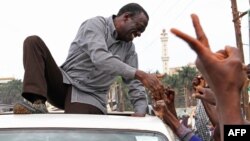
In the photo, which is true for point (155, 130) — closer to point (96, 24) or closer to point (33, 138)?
point (33, 138)

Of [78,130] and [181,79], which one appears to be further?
[181,79]

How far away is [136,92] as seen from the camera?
15.4ft

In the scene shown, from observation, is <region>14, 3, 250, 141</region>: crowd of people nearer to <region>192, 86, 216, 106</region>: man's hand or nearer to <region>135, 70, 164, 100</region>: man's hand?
<region>135, 70, 164, 100</region>: man's hand

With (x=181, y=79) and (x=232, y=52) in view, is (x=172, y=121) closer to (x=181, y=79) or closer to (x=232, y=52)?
(x=232, y=52)

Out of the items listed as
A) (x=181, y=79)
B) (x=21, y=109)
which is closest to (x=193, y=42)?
(x=21, y=109)

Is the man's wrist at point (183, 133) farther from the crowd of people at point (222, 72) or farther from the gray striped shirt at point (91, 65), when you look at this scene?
the crowd of people at point (222, 72)

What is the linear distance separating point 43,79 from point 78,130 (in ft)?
4.24

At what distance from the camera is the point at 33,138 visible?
106 inches

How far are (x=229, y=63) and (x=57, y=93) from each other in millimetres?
2712

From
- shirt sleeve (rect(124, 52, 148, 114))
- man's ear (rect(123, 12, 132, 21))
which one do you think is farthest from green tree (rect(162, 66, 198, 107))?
man's ear (rect(123, 12, 132, 21))

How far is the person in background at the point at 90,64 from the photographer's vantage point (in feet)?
13.0

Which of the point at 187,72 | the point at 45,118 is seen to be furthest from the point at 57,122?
the point at 187,72

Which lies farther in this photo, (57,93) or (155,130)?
(57,93)

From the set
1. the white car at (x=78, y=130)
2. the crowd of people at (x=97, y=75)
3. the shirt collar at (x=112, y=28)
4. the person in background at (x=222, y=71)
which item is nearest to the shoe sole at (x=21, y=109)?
the crowd of people at (x=97, y=75)
